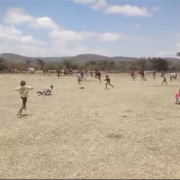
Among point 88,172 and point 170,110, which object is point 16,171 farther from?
point 170,110

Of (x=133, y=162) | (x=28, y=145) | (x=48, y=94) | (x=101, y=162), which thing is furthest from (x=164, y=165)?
(x=48, y=94)

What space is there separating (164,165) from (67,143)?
124 inches

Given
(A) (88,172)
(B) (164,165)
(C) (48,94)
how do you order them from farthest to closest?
(C) (48,94), (B) (164,165), (A) (88,172)

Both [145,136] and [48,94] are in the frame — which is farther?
[48,94]

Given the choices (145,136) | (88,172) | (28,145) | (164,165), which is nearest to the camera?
(88,172)

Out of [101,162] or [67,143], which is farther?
[67,143]

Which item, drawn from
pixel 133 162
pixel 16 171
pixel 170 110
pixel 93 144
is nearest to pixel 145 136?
pixel 93 144

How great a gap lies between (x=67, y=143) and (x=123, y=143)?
1.66 metres

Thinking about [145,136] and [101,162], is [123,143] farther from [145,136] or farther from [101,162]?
[101,162]

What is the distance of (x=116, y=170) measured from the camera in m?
7.86

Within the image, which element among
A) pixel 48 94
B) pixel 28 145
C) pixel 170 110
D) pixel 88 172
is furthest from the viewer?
pixel 48 94

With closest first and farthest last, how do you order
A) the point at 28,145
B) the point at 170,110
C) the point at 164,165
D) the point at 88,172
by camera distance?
the point at 88,172
the point at 164,165
the point at 28,145
the point at 170,110

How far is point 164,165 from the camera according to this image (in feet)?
27.0

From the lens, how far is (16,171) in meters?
7.77
